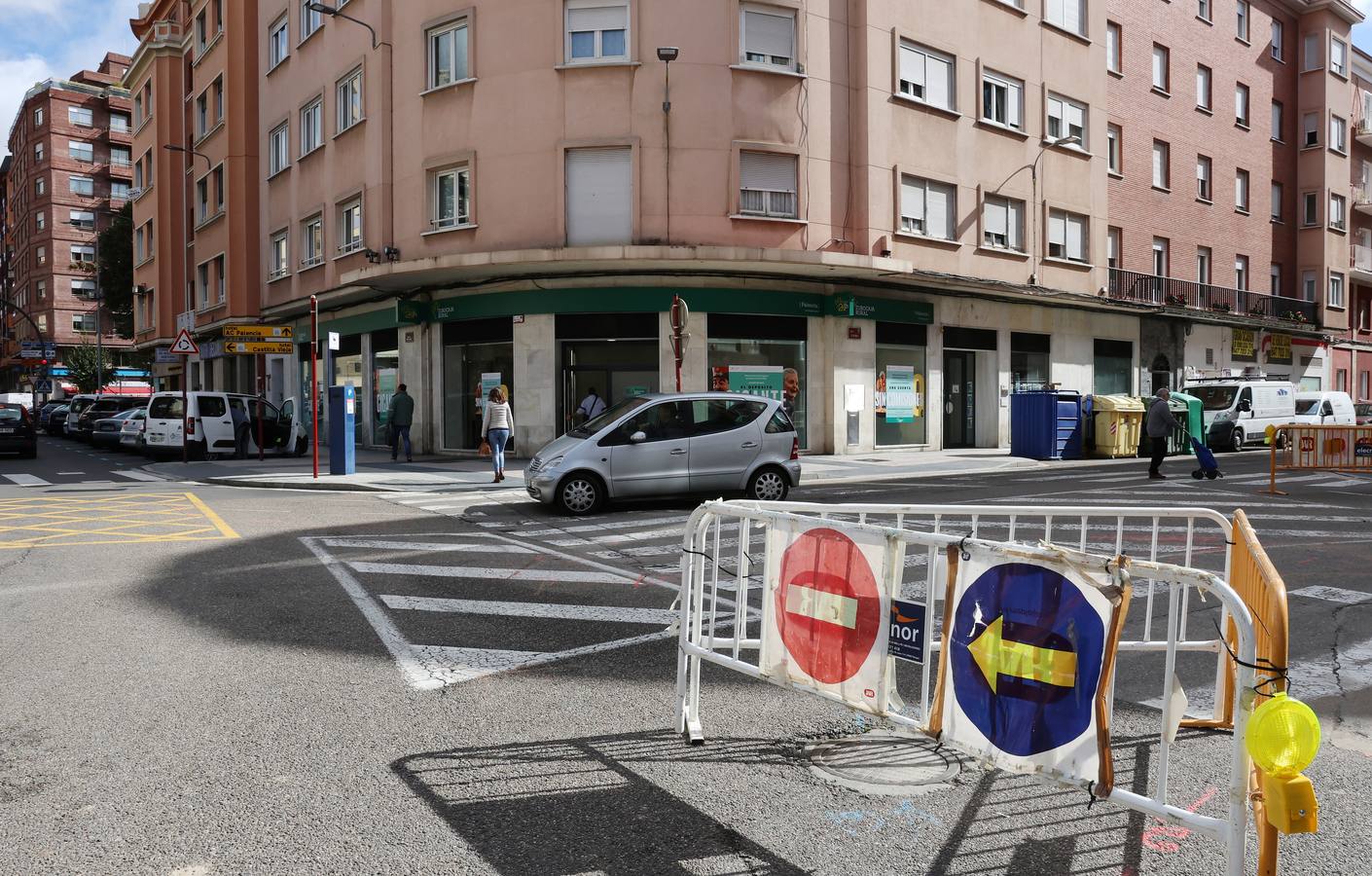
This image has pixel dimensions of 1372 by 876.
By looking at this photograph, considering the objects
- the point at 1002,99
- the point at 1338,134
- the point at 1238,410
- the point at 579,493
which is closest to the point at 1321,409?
the point at 1238,410

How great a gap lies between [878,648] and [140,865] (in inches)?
96.4

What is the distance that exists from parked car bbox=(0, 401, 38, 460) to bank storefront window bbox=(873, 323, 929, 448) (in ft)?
65.9

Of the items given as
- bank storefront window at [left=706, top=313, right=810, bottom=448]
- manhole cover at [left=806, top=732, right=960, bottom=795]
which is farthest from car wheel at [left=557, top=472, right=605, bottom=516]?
bank storefront window at [left=706, top=313, right=810, bottom=448]

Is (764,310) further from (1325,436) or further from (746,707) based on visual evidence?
(746,707)

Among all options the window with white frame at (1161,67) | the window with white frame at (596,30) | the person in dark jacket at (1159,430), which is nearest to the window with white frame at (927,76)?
the window with white frame at (596,30)

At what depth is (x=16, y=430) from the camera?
945 inches

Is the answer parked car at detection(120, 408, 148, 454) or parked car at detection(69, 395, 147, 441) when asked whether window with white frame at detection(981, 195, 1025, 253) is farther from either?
parked car at detection(69, 395, 147, 441)

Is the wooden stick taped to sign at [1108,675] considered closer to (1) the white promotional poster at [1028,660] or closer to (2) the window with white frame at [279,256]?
(1) the white promotional poster at [1028,660]

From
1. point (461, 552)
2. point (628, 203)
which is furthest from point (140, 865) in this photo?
point (628, 203)

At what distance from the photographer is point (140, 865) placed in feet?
9.96

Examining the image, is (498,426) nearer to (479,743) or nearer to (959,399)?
(479,743)

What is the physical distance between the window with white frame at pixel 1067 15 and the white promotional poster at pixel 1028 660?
90.4ft

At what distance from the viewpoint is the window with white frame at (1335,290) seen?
129 ft

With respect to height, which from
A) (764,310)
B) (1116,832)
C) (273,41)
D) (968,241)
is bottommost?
(1116,832)
